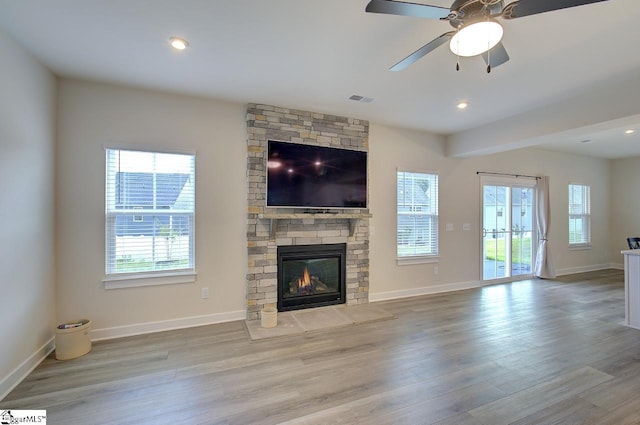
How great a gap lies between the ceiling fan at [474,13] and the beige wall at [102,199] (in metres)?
2.67

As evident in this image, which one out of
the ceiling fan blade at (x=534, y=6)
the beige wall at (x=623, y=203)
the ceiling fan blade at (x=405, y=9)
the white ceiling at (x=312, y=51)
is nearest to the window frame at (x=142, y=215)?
the white ceiling at (x=312, y=51)

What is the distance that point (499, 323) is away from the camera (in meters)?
3.67

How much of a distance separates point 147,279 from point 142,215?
2.47 ft

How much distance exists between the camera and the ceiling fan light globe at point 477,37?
173 cm

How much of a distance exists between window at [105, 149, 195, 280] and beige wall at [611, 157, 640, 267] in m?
9.97

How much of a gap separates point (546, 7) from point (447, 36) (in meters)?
0.50

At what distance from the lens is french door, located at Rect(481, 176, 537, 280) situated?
575 cm

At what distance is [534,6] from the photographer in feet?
5.11

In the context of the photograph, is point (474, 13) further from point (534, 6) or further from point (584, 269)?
point (584, 269)

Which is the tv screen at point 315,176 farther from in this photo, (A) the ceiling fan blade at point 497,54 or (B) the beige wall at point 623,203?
(B) the beige wall at point 623,203

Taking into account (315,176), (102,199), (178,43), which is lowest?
(102,199)

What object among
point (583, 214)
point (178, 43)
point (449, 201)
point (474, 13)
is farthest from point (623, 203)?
point (178, 43)

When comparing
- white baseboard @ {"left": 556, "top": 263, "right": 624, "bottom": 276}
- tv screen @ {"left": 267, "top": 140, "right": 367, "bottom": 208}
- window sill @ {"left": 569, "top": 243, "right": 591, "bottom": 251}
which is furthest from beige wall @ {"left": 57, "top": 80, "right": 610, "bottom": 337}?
window sill @ {"left": 569, "top": 243, "right": 591, "bottom": 251}

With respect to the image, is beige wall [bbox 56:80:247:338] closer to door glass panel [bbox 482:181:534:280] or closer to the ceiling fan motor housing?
the ceiling fan motor housing
